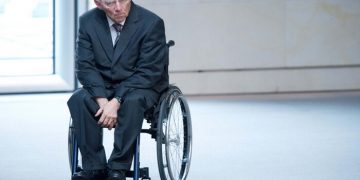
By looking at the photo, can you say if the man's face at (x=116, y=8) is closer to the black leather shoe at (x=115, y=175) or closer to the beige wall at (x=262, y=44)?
the black leather shoe at (x=115, y=175)

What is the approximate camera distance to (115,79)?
13.4 feet

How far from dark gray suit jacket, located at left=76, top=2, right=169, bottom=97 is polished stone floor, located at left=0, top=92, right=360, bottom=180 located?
0.69m

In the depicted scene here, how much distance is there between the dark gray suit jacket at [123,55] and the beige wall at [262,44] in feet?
10.9

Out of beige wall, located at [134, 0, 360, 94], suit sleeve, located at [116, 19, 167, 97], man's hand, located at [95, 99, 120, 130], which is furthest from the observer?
beige wall, located at [134, 0, 360, 94]

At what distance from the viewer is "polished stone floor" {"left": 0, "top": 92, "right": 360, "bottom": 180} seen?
478 cm

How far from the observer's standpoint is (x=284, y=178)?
15.0 feet

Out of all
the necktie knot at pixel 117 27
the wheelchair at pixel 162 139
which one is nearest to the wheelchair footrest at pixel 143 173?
the wheelchair at pixel 162 139

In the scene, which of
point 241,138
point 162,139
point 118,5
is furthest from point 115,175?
point 241,138

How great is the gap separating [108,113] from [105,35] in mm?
381

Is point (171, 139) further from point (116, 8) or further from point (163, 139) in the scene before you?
point (116, 8)

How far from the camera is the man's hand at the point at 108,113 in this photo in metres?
3.94

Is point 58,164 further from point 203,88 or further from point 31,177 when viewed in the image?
point 203,88

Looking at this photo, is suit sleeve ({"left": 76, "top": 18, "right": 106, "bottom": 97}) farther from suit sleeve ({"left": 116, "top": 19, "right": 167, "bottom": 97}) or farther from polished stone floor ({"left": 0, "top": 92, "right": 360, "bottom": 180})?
polished stone floor ({"left": 0, "top": 92, "right": 360, "bottom": 180})

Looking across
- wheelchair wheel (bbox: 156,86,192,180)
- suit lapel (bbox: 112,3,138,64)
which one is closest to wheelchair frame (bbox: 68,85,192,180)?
wheelchair wheel (bbox: 156,86,192,180)
